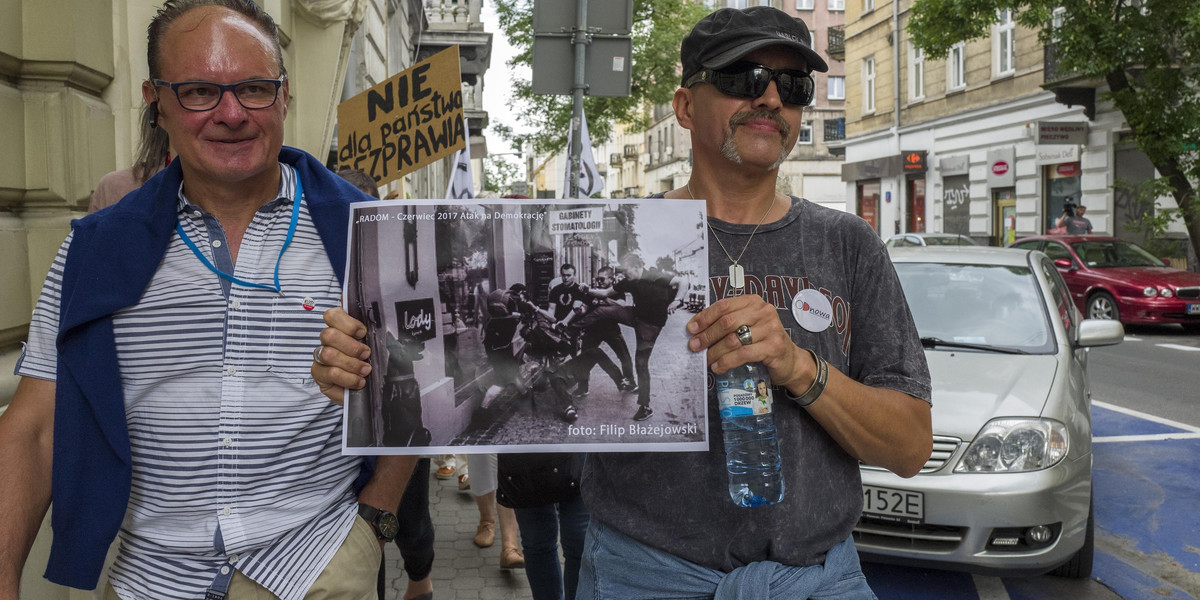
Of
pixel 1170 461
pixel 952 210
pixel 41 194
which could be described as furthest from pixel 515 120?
pixel 41 194

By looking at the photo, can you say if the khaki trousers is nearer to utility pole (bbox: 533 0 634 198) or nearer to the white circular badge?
the white circular badge

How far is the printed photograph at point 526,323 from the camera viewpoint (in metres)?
1.71

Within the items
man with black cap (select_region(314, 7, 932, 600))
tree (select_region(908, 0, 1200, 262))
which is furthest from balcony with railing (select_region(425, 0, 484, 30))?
man with black cap (select_region(314, 7, 932, 600))

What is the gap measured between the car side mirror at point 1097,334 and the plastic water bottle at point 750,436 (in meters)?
4.16

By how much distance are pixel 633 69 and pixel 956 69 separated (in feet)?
32.9

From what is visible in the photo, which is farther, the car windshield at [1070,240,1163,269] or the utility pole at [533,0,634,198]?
the car windshield at [1070,240,1163,269]

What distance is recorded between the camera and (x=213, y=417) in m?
1.88

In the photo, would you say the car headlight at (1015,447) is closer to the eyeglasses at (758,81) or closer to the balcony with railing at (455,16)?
the eyeglasses at (758,81)

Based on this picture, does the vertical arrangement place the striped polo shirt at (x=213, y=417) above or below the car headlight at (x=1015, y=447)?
above

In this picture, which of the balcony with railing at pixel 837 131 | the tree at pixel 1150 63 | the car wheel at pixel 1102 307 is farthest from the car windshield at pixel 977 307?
the balcony with railing at pixel 837 131

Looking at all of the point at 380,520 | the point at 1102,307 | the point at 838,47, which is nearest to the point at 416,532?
the point at 380,520

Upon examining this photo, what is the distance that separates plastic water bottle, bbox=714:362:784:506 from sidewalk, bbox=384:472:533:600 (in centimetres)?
305

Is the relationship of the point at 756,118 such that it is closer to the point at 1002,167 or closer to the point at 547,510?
the point at 547,510

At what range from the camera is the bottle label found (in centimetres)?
166
